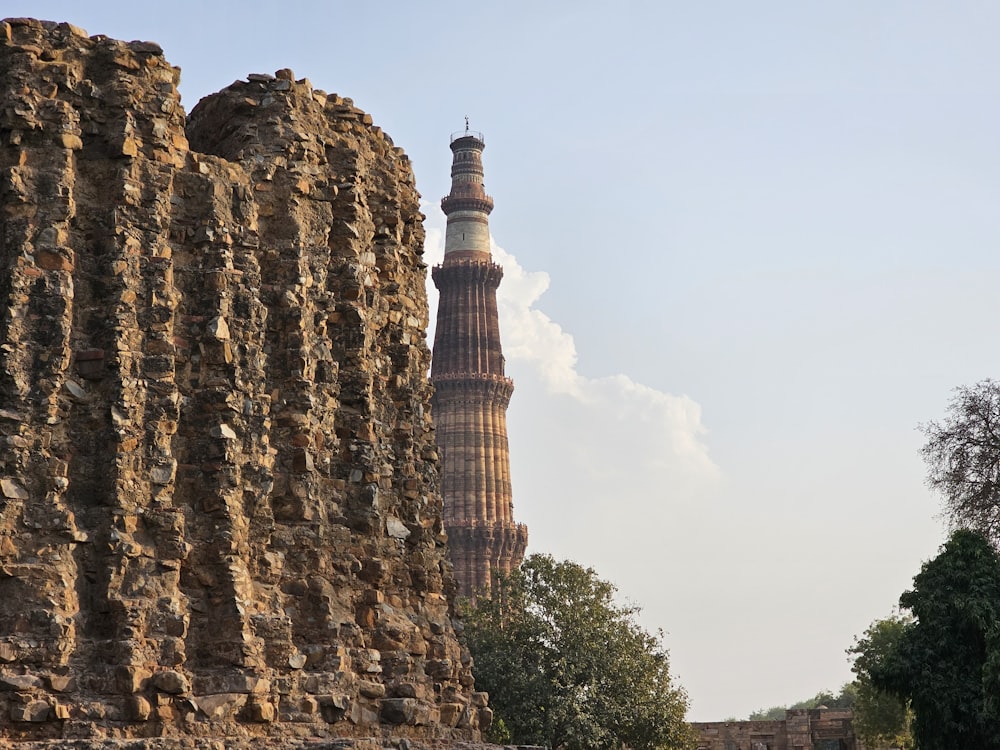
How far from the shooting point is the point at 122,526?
759 centimetres

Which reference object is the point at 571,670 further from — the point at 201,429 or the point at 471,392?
the point at 471,392

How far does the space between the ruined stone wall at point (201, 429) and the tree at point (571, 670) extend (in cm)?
2318

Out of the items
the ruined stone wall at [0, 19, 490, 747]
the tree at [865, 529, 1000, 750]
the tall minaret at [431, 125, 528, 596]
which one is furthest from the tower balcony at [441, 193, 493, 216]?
the ruined stone wall at [0, 19, 490, 747]

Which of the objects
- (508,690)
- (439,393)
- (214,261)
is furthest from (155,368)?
(439,393)

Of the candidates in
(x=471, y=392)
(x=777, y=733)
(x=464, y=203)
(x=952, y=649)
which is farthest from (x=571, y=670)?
(x=464, y=203)

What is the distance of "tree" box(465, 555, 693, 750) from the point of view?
31891 millimetres

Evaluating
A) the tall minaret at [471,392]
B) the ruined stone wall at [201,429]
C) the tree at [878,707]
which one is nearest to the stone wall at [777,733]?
the tree at [878,707]

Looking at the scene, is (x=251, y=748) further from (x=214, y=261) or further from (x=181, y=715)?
(x=214, y=261)

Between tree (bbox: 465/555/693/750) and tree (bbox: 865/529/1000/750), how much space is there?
40.3ft

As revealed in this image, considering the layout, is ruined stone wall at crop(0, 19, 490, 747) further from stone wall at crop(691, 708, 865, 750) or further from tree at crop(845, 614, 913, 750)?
stone wall at crop(691, 708, 865, 750)

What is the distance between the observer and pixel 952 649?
20.2 metres

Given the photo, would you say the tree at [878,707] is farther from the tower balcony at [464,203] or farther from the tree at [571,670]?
the tower balcony at [464,203]

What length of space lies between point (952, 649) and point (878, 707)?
2659 centimetres

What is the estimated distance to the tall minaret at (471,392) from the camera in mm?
67625
